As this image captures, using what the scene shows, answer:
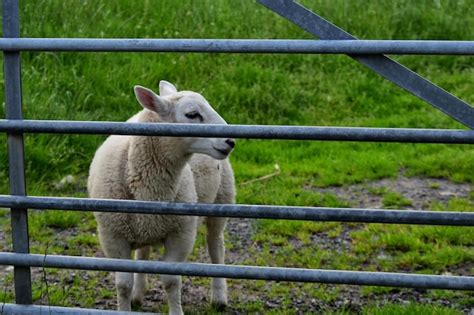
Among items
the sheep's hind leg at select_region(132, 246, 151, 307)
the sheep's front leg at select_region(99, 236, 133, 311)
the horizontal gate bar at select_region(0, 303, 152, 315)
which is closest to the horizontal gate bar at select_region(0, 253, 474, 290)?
the horizontal gate bar at select_region(0, 303, 152, 315)

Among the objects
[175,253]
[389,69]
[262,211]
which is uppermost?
[389,69]

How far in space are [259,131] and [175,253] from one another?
4.52 ft

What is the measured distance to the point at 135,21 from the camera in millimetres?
9461

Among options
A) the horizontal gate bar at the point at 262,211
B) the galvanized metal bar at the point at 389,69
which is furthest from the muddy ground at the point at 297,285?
the galvanized metal bar at the point at 389,69

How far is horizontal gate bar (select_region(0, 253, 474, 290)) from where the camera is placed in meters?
3.75

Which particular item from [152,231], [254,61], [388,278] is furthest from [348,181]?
[388,278]

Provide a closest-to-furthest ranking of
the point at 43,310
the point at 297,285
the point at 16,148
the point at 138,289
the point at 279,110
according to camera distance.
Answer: the point at 16,148, the point at 43,310, the point at 138,289, the point at 297,285, the point at 279,110

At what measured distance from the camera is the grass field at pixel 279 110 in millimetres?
5973

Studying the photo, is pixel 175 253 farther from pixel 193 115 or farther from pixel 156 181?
pixel 193 115

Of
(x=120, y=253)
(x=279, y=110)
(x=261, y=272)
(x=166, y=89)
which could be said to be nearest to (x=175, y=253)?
(x=120, y=253)

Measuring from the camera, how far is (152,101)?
4770mm

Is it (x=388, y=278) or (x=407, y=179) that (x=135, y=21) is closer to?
(x=407, y=179)

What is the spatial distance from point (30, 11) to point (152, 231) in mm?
4927

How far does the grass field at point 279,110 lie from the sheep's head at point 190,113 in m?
1.04
